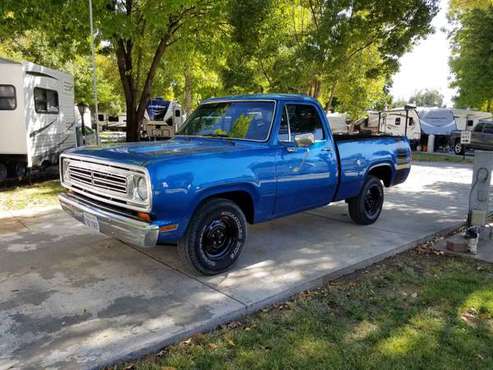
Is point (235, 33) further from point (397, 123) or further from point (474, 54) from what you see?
point (397, 123)

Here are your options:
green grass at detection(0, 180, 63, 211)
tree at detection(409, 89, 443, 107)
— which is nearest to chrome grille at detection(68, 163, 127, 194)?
green grass at detection(0, 180, 63, 211)

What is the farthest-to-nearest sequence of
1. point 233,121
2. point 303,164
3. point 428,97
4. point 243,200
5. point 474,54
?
point 428,97 < point 474,54 < point 233,121 < point 303,164 < point 243,200

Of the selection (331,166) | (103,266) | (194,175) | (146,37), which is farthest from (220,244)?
(146,37)

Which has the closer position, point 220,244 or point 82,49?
point 220,244

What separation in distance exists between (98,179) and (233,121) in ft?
6.03

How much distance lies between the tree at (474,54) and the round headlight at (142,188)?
895 inches

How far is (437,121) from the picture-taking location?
26344 millimetres

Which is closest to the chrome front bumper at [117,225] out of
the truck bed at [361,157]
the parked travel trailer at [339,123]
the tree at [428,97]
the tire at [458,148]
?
the truck bed at [361,157]

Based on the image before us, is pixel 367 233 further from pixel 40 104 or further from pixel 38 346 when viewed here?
pixel 40 104

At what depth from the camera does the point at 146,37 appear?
42.1 ft

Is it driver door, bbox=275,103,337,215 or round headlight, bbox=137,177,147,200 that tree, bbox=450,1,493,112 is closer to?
driver door, bbox=275,103,337,215

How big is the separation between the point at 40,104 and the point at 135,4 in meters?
3.81

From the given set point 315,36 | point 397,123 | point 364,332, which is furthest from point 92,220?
point 397,123

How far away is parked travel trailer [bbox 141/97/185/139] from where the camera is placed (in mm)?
27797
